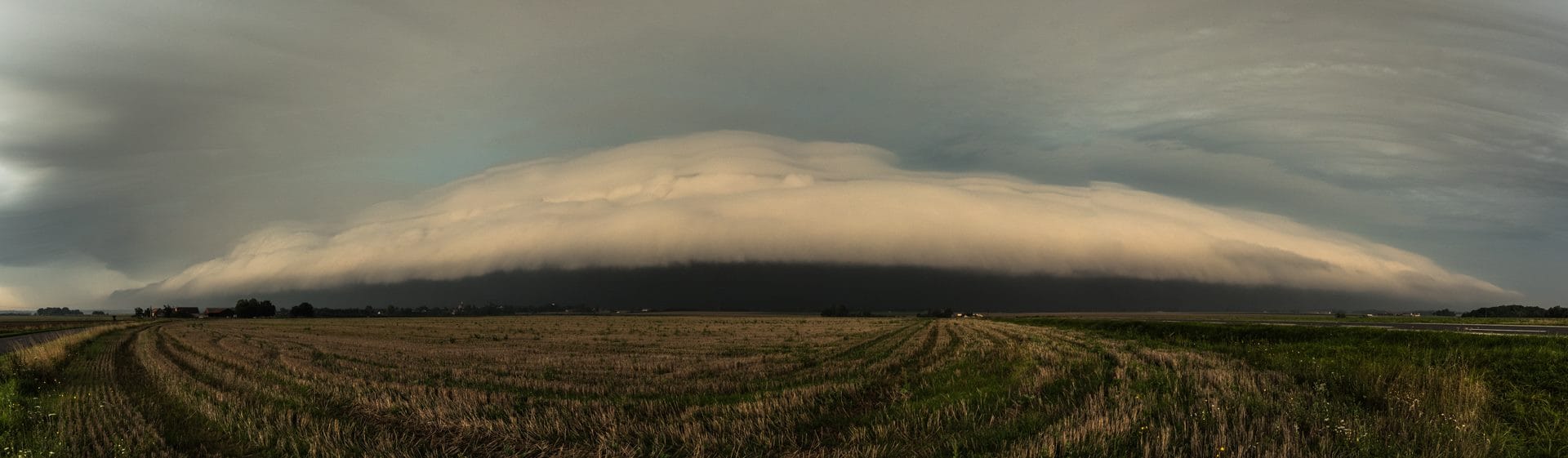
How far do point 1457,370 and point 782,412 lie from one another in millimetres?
19241

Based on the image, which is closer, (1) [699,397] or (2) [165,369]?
(1) [699,397]

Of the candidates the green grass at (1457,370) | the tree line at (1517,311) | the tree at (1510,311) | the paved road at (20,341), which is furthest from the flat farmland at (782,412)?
the tree at (1510,311)

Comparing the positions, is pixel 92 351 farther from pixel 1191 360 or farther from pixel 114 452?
pixel 1191 360

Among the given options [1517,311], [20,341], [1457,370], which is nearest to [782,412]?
[1457,370]

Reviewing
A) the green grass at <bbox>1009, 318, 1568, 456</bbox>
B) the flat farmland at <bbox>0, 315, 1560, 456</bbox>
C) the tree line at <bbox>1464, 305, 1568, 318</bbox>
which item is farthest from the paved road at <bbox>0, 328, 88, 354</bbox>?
the tree line at <bbox>1464, 305, 1568, 318</bbox>

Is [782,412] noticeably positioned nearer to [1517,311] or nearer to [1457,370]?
[1457,370]

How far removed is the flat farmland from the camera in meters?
10.4

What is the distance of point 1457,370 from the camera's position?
18000mm

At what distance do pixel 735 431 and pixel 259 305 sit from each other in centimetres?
22878

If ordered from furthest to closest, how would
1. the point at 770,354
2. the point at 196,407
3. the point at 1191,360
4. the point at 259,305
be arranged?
the point at 259,305 → the point at 770,354 → the point at 1191,360 → the point at 196,407

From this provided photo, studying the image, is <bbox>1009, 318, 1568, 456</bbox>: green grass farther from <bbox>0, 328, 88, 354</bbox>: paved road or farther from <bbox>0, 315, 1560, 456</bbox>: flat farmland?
<bbox>0, 328, 88, 354</bbox>: paved road

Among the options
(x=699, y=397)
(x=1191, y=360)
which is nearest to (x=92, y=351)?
(x=699, y=397)

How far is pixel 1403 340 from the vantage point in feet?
90.4

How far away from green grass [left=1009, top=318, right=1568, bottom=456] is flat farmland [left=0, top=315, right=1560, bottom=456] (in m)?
0.19
